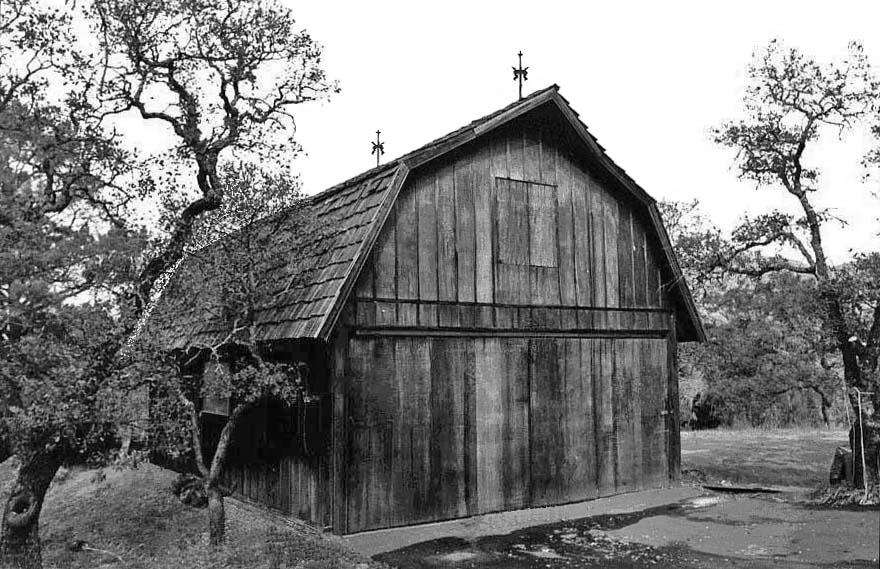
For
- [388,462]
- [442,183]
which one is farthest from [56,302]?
[442,183]

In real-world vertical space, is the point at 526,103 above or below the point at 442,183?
above

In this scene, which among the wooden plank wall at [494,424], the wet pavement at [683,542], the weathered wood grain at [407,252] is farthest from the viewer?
the weathered wood grain at [407,252]

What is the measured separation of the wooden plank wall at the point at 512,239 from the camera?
37.0ft

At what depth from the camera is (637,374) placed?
14.0 m

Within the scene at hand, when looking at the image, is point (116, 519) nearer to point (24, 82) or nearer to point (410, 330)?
point (410, 330)

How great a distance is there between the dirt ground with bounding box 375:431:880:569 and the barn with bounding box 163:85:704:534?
1.11 m

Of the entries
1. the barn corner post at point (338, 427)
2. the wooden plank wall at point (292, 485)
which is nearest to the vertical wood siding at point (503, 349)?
the barn corner post at point (338, 427)

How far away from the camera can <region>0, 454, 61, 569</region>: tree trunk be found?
34.9 feet

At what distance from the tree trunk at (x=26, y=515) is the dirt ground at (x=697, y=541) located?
523 centimetres

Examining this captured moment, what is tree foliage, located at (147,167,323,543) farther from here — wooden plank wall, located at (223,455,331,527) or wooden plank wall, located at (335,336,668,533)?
wooden plank wall, located at (335,336,668,533)

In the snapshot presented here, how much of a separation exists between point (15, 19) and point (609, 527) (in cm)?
1089

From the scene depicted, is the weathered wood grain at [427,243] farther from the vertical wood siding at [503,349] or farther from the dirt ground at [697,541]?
the dirt ground at [697,541]

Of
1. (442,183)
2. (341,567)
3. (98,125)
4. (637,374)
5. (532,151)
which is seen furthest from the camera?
(637,374)

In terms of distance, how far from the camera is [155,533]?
12.5 metres
